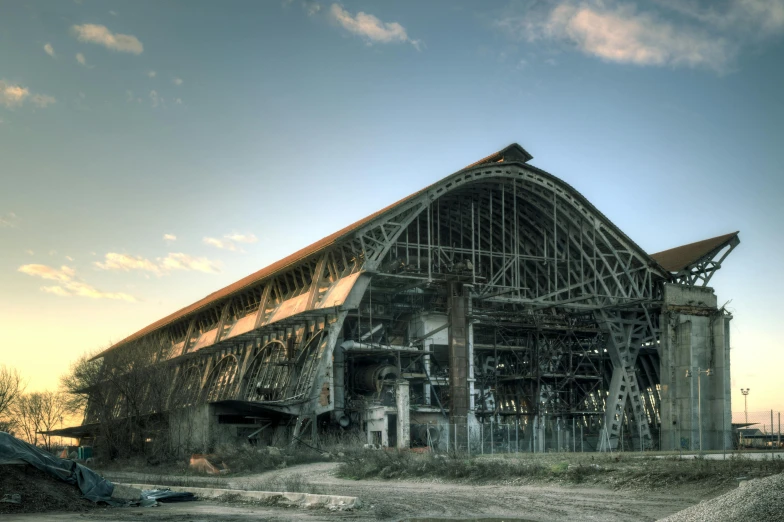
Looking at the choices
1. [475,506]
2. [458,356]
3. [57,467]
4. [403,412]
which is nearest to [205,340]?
[458,356]

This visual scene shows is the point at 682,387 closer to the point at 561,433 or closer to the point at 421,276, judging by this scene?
the point at 561,433

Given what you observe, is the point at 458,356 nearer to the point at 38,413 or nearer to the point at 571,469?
the point at 571,469

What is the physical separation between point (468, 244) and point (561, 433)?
11.8 m

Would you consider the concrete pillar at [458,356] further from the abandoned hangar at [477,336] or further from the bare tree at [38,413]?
the bare tree at [38,413]

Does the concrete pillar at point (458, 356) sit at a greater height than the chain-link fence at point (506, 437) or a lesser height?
greater

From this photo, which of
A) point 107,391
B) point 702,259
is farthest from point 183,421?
point 702,259

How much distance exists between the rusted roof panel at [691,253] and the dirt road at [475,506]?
27.7 metres

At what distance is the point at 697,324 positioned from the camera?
4672cm

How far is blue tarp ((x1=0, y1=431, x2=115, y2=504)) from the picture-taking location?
20.8 meters

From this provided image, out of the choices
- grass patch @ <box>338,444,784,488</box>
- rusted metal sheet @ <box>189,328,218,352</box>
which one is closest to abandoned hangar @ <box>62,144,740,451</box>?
rusted metal sheet @ <box>189,328,218,352</box>

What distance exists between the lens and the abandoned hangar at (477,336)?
41.5m

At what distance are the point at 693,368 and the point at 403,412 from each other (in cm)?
1586

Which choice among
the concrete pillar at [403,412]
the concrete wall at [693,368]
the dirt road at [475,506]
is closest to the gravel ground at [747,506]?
the dirt road at [475,506]

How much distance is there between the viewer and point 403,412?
40250 millimetres
